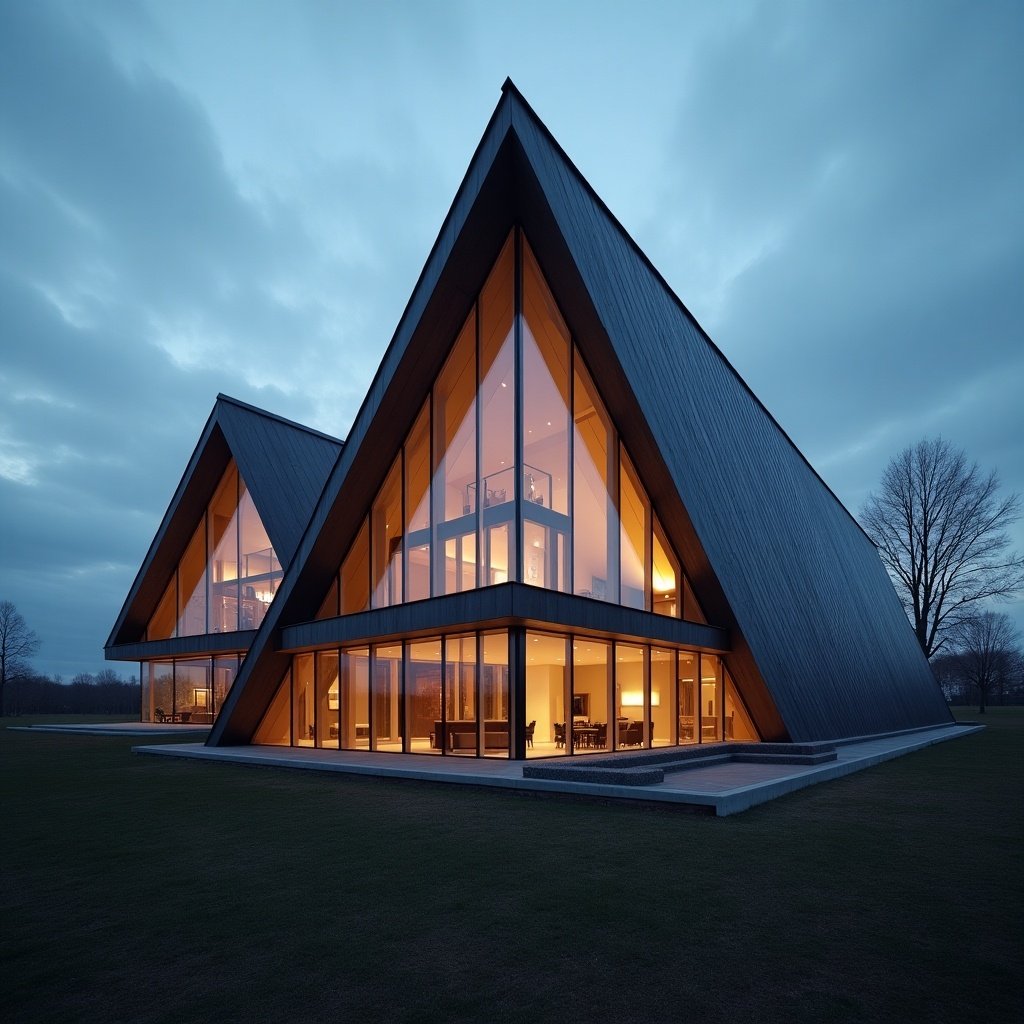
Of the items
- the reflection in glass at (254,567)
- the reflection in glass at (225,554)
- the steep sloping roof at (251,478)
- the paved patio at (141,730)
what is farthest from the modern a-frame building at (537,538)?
the paved patio at (141,730)

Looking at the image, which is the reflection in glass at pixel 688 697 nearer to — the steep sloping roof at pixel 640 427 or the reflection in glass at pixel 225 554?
the steep sloping roof at pixel 640 427

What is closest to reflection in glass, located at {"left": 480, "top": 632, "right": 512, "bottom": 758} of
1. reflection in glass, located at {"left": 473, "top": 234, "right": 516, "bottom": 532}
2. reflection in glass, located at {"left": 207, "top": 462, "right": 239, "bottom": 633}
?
reflection in glass, located at {"left": 473, "top": 234, "right": 516, "bottom": 532}

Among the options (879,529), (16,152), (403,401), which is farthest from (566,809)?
(16,152)

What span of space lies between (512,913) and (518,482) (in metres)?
10.2

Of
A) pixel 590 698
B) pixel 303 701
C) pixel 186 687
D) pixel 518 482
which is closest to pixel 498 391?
pixel 518 482

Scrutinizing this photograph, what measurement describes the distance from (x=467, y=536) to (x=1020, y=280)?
10754cm

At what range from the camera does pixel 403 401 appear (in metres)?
17.1

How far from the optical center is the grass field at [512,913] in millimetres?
3740

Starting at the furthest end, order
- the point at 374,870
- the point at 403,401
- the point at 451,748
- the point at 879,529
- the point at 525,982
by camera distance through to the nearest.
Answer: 1. the point at 879,529
2. the point at 403,401
3. the point at 451,748
4. the point at 374,870
5. the point at 525,982

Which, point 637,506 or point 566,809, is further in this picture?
point 637,506

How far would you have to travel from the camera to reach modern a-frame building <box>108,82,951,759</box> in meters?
14.6

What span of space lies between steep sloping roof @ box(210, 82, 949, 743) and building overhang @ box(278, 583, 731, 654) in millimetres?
1012

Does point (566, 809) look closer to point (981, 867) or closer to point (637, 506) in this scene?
point (981, 867)

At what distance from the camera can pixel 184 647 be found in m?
27.9
